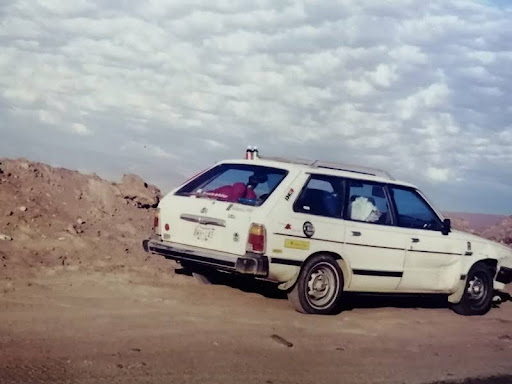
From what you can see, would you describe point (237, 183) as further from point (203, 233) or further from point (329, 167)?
point (329, 167)

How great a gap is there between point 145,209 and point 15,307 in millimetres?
5897

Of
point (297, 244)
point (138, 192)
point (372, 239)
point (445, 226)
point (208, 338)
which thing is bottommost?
point (208, 338)

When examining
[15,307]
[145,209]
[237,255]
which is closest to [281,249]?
[237,255]

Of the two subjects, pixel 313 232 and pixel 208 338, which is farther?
pixel 313 232

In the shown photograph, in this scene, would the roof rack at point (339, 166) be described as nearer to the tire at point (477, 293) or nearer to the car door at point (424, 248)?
the car door at point (424, 248)

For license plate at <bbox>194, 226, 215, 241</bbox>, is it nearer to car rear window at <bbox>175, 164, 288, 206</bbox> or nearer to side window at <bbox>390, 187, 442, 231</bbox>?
car rear window at <bbox>175, 164, 288, 206</bbox>

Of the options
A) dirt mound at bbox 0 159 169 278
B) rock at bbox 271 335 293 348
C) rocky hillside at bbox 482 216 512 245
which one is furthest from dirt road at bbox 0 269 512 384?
rocky hillside at bbox 482 216 512 245

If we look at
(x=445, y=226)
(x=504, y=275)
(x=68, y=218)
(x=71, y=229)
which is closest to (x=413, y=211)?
(x=445, y=226)

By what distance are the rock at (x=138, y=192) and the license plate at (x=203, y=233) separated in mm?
4735

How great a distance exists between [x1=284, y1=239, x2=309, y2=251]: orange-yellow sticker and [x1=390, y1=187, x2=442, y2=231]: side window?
5.23ft

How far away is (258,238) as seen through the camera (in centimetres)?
755

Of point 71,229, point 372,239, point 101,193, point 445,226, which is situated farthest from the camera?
point 101,193

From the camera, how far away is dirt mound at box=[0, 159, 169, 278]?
938cm

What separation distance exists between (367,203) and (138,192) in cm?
536
